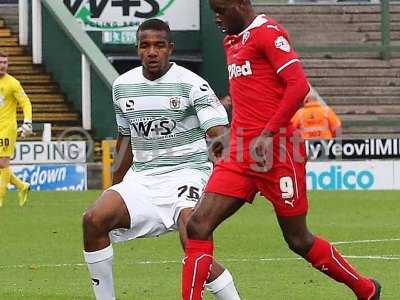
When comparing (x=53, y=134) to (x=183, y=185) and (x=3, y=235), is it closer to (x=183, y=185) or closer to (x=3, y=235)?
(x=3, y=235)

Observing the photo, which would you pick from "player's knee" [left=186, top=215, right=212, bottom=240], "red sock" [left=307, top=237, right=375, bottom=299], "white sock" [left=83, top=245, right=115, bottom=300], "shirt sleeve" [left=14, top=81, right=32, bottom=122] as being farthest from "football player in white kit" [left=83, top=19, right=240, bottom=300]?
"shirt sleeve" [left=14, top=81, right=32, bottom=122]

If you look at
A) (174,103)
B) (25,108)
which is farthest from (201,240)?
(25,108)

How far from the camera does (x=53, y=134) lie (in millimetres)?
27734

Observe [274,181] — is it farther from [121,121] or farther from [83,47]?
[83,47]

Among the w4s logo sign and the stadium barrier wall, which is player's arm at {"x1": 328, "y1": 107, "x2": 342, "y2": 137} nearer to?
the stadium barrier wall

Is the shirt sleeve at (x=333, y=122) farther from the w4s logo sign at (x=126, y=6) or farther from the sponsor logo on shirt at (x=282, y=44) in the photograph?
the sponsor logo on shirt at (x=282, y=44)

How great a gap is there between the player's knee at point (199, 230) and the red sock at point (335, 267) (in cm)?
75

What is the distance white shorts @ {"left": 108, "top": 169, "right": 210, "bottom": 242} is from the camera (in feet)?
29.9

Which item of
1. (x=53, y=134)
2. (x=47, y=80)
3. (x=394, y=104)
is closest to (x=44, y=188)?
(x=53, y=134)

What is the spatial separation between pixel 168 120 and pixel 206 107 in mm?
279

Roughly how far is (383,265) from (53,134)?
15.9 meters

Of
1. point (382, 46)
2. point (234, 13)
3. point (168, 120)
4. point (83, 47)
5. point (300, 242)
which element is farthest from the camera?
point (382, 46)

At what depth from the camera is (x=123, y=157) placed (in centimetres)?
956

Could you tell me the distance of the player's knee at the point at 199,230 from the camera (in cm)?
845
